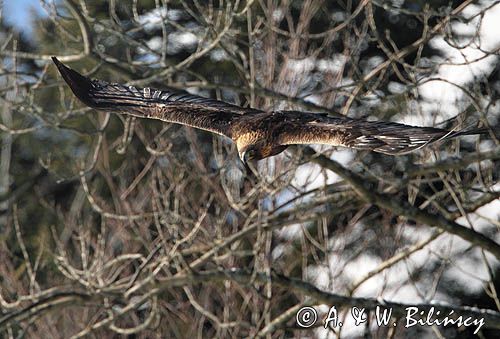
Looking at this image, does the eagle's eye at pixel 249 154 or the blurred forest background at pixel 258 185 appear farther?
the blurred forest background at pixel 258 185

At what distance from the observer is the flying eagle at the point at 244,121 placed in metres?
6.34

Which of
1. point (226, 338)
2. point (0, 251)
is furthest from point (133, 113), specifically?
point (0, 251)

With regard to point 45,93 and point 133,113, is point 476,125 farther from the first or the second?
point 45,93

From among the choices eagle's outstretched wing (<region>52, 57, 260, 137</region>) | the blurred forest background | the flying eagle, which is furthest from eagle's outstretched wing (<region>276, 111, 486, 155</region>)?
the blurred forest background

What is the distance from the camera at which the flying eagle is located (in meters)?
6.34

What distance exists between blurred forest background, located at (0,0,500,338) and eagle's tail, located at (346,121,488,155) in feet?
5.75

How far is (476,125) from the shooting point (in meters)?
9.11

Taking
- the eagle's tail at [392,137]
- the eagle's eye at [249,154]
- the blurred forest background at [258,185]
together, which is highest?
the blurred forest background at [258,185]

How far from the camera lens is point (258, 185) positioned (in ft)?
29.4

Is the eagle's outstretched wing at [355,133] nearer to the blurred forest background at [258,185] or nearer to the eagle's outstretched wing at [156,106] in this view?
the eagle's outstretched wing at [156,106]

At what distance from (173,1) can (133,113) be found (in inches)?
232

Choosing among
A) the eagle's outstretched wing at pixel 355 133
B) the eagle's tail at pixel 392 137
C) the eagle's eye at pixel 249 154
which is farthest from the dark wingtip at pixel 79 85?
the eagle's tail at pixel 392 137

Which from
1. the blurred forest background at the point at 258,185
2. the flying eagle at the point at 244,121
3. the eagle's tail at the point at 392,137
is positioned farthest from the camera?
the blurred forest background at the point at 258,185

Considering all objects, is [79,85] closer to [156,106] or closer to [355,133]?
[156,106]
